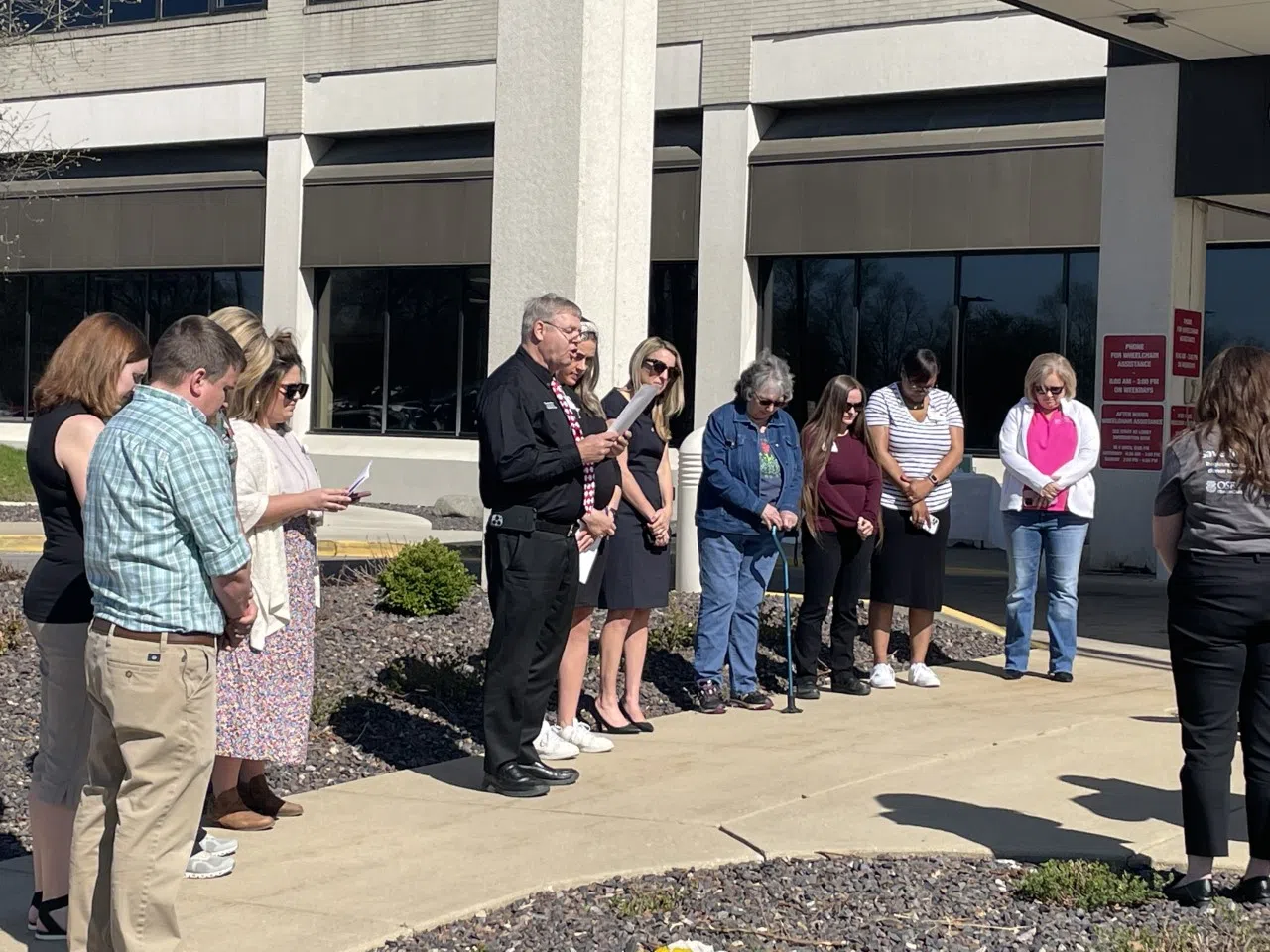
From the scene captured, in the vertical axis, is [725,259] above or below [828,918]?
above

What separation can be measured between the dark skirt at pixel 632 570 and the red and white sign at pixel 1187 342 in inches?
356

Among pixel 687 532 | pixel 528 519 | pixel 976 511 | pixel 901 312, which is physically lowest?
pixel 976 511

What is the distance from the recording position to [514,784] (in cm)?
744

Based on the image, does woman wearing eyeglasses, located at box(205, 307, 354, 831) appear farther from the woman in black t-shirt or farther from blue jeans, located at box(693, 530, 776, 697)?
the woman in black t-shirt

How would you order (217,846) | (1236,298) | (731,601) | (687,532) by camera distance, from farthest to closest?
(1236,298) < (687,532) < (731,601) < (217,846)

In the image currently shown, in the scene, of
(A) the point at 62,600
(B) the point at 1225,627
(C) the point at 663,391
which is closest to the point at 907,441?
(C) the point at 663,391

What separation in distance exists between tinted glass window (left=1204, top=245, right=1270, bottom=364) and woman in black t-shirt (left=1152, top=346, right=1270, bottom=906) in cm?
1511

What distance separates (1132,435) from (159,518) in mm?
12959

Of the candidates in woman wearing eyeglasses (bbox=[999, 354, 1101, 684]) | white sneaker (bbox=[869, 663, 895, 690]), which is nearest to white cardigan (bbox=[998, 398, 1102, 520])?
woman wearing eyeglasses (bbox=[999, 354, 1101, 684])

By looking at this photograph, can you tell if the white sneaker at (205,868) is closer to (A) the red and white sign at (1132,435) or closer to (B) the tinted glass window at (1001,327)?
(A) the red and white sign at (1132,435)

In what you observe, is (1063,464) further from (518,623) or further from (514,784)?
(514,784)

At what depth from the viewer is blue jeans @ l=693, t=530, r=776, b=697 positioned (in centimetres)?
949

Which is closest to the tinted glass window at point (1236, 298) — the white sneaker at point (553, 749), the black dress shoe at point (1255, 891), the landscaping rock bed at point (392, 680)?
the landscaping rock bed at point (392, 680)

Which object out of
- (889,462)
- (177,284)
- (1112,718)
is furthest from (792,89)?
(1112,718)
